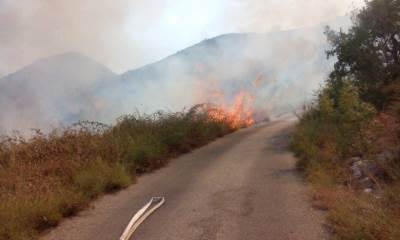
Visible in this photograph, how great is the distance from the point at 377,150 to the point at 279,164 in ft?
9.83

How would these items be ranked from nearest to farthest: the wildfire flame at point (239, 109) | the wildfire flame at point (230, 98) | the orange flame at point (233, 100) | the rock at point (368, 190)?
1. the rock at point (368, 190)
2. the wildfire flame at point (239, 109)
3. the orange flame at point (233, 100)
4. the wildfire flame at point (230, 98)

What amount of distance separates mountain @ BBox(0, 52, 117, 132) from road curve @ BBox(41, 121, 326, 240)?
1253 inches

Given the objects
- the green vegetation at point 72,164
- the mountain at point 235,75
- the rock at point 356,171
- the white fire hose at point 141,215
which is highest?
the mountain at point 235,75

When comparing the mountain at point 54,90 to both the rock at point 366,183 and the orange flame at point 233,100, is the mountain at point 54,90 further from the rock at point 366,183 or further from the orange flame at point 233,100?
the rock at point 366,183

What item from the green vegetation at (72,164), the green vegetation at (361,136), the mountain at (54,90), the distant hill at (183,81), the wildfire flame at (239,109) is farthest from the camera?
the mountain at (54,90)

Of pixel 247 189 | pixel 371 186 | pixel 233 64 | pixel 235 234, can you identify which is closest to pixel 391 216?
pixel 235 234

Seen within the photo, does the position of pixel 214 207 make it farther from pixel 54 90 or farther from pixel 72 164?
pixel 54 90

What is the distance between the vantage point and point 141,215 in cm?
880

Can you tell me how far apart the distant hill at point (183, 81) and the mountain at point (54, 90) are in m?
0.09

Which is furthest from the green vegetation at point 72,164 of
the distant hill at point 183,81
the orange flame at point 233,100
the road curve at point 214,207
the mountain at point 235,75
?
the distant hill at point 183,81

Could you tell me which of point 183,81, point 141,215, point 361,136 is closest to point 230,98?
point 183,81

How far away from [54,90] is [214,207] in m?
44.5

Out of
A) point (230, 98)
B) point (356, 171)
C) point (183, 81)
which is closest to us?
point (356, 171)

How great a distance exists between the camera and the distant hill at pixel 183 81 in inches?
1802
